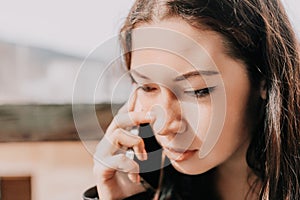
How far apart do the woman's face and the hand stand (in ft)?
0.14

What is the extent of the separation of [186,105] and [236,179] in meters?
0.21

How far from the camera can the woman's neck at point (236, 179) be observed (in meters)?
0.91

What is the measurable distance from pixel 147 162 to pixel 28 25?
0.40 m

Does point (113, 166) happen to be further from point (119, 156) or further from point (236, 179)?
point (236, 179)

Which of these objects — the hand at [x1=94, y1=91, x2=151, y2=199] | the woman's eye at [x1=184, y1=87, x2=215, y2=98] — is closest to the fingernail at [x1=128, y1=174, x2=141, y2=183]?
the hand at [x1=94, y1=91, x2=151, y2=199]

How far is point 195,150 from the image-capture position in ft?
2.69

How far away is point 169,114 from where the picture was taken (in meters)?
0.79

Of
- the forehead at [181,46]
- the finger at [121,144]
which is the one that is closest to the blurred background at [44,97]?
the finger at [121,144]

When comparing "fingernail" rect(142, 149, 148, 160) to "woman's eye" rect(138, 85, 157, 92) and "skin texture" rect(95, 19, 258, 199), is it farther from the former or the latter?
"woman's eye" rect(138, 85, 157, 92)

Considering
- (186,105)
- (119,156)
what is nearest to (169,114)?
(186,105)

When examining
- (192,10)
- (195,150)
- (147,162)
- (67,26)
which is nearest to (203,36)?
(192,10)

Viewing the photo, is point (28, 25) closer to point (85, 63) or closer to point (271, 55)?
point (85, 63)

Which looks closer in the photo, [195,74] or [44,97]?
[195,74]

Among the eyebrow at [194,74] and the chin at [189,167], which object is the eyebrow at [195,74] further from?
the chin at [189,167]
